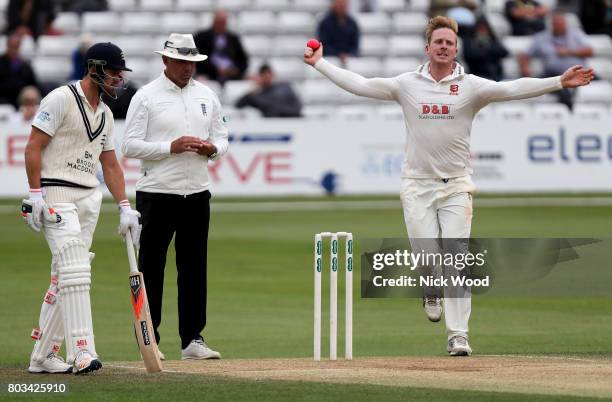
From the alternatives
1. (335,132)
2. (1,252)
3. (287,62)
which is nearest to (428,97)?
(1,252)

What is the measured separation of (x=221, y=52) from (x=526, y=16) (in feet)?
20.6

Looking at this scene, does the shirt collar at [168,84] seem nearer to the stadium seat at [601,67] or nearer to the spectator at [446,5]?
the spectator at [446,5]

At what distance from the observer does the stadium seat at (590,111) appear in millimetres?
23312

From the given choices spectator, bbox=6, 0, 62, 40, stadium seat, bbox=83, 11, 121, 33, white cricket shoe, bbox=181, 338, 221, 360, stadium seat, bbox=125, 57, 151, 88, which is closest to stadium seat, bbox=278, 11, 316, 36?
stadium seat, bbox=125, 57, 151, 88

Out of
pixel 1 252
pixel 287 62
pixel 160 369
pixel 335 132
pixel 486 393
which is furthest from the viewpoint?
pixel 287 62

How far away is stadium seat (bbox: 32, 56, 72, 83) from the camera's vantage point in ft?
84.0

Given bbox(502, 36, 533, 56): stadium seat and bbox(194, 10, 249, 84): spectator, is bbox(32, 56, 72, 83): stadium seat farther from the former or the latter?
bbox(502, 36, 533, 56): stadium seat

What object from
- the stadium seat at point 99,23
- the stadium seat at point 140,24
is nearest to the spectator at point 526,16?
the stadium seat at point 140,24

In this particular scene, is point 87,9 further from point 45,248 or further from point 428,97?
point 428,97

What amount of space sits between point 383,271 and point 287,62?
16174 mm

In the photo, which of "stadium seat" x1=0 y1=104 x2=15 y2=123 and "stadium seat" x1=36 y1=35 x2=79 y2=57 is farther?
"stadium seat" x1=36 y1=35 x2=79 y2=57

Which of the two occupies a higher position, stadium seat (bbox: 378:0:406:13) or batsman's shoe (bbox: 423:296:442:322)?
stadium seat (bbox: 378:0:406:13)

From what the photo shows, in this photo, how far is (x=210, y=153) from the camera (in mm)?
10594

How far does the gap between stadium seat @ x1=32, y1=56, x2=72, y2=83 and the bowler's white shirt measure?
15.5 metres
